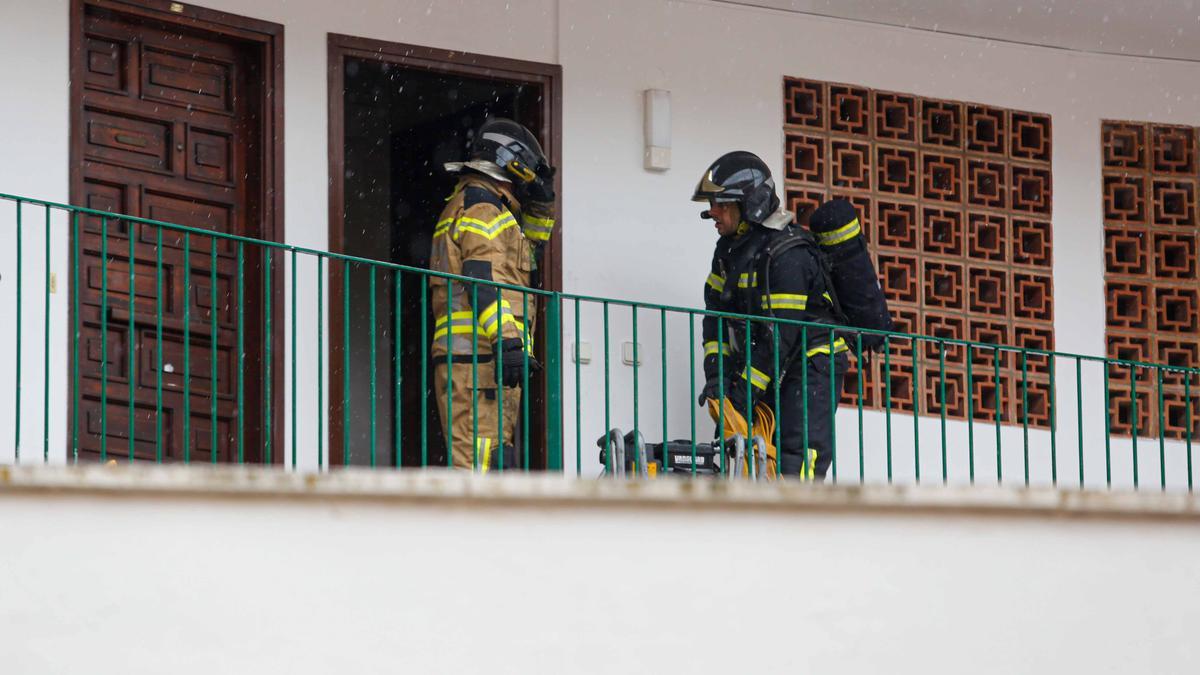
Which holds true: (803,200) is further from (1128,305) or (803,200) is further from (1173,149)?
(1173,149)

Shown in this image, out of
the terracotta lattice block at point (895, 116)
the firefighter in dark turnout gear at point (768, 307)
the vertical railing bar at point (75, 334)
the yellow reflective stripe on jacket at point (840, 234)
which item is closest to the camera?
the vertical railing bar at point (75, 334)

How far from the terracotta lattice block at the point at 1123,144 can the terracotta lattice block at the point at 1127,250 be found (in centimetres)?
39

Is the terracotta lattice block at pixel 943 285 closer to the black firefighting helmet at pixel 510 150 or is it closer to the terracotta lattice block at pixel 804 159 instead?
the terracotta lattice block at pixel 804 159

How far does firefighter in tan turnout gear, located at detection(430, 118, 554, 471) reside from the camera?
1281 cm

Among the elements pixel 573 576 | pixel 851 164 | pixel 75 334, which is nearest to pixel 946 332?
pixel 851 164

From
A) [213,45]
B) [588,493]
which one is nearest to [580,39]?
[213,45]

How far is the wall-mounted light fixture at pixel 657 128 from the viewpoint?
47.9 feet

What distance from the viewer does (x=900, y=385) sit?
15211 millimetres

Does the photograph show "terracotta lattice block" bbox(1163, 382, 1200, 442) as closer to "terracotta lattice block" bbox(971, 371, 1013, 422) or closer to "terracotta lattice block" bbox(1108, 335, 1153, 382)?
"terracotta lattice block" bbox(1108, 335, 1153, 382)

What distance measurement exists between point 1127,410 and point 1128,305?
0.63m

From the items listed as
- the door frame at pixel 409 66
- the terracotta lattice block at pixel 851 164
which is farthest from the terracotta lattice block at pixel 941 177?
the door frame at pixel 409 66

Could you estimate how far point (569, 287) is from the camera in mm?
14375

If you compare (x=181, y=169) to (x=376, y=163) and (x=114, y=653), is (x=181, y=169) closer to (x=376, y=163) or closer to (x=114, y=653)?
(x=376, y=163)

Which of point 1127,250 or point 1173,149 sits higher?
point 1173,149
